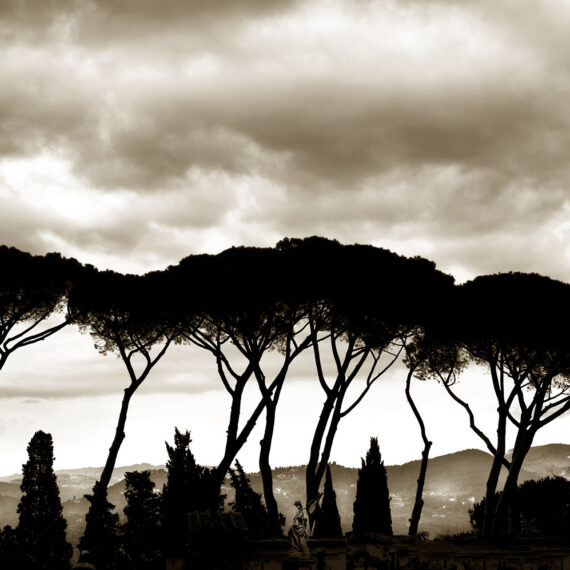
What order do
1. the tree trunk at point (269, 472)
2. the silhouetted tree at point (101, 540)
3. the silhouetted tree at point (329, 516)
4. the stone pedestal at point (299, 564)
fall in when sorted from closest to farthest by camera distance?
the stone pedestal at point (299, 564) → the silhouetted tree at point (101, 540) → the tree trunk at point (269, 472) → the silhouetted tree at point (329, 516)

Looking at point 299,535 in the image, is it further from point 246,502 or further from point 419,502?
point 419,502

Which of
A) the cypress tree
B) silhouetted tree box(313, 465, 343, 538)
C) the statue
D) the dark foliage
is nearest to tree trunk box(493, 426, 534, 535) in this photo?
silhouetted tree box(313, 465, 343, 538)

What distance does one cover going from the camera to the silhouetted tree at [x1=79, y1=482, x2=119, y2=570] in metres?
15.0

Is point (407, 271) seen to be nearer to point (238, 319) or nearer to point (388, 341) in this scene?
point (388, 341)

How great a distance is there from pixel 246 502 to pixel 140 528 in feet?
32.2

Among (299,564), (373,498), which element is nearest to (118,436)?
(299,564)

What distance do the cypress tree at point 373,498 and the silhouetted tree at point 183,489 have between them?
10504mm

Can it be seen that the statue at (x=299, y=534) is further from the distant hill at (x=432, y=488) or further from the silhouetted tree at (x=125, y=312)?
the distant hill at (x=432, y=488)

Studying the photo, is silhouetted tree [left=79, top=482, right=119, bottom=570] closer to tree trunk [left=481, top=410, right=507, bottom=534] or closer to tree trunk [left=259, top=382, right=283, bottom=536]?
tree trunk [left=259, top=382, right=283, bottom=536]

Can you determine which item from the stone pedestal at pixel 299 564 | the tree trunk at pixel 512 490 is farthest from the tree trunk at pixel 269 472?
the stone pedestal at pixel 299 564

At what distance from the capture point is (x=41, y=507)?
22.3 metres

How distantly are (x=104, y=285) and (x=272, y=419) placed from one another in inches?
294

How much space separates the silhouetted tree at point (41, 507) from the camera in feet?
57.0

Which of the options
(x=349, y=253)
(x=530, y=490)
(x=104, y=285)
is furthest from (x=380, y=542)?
(x=530, y=490)
